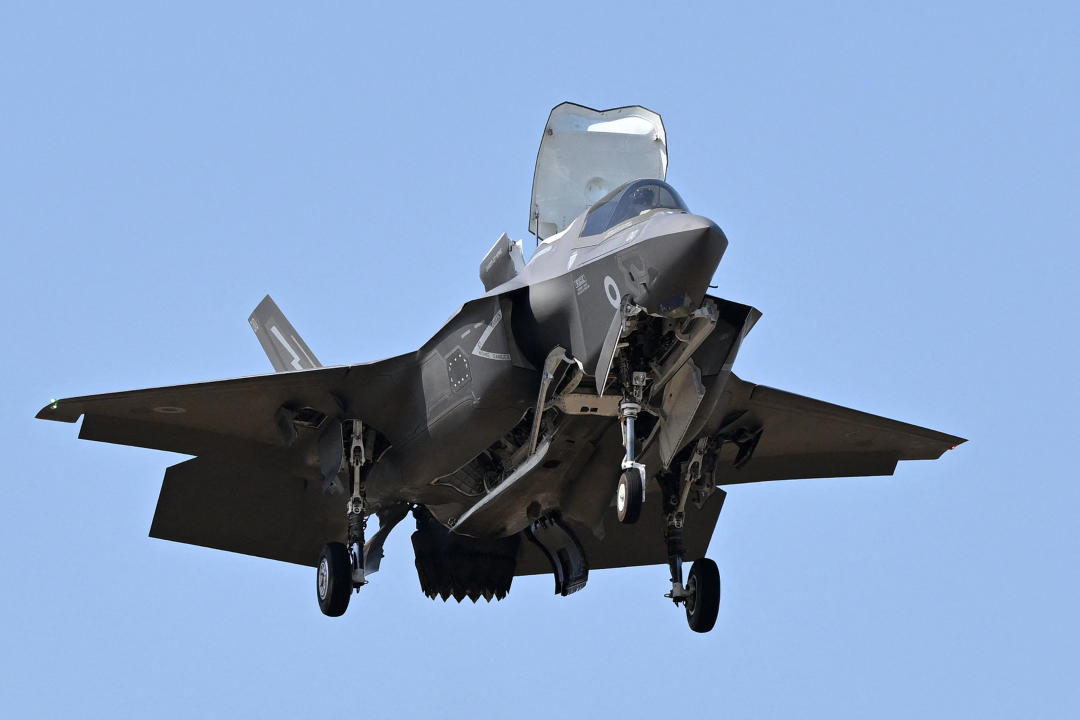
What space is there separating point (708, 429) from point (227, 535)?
6.62 metres

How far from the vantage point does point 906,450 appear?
26.6 meters

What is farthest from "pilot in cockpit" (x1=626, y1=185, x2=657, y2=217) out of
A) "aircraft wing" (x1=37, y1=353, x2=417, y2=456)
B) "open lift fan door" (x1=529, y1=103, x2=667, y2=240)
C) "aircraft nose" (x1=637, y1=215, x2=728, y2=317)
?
"aircraft wing" (x1=37, y1=353, x2=417, y2=456)

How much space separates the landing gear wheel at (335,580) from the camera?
2347cm

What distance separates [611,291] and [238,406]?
5445mm

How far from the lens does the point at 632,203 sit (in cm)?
2170

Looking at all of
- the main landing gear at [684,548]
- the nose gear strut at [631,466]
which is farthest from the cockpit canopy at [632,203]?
the main landing gear at [684,548]

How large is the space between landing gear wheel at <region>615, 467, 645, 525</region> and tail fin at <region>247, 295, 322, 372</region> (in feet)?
25.4

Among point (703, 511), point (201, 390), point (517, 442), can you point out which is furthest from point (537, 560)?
point (201, 390)

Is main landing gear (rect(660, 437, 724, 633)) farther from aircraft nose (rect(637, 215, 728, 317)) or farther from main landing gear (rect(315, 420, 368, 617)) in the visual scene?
aircraft nose (rect(637, 215, 728, 317))

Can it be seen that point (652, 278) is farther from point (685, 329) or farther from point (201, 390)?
point (201, 390)

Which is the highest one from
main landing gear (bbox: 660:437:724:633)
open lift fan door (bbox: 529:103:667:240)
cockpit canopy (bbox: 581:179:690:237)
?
open lift fan door (bbox: 529:103:667:240)

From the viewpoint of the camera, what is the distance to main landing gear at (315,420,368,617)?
23516 mm

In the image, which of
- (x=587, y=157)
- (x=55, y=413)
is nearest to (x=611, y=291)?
(x=587, y=157)

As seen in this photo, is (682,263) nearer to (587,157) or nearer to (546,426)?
(546,426)
